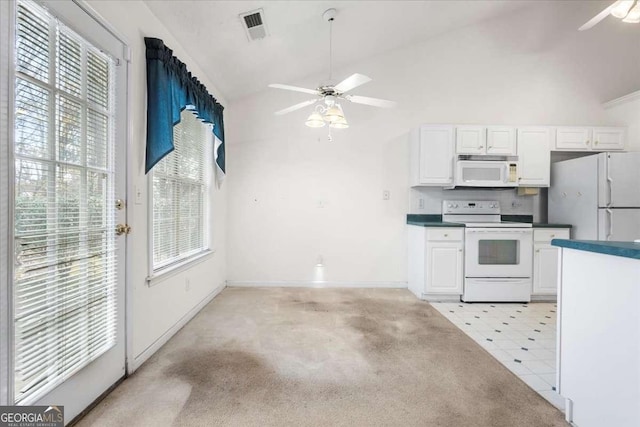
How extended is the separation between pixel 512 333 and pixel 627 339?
1.57m

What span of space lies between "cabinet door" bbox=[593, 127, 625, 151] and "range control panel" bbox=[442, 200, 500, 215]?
138 centimetres

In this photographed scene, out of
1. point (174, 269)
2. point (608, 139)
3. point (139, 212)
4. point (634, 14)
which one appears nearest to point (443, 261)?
point (634, 14)

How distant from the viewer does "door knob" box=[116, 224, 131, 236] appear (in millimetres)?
1718

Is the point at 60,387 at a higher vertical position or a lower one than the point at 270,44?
lower

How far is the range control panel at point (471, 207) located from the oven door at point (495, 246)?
543 mm

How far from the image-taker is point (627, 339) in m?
1.18

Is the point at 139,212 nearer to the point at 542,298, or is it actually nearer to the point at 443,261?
the point at 443,261

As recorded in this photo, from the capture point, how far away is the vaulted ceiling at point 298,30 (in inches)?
91.2

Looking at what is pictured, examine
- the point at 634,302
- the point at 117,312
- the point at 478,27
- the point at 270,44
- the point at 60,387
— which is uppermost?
the point at 478,27

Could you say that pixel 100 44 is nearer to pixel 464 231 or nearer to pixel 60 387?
pixel 60 387

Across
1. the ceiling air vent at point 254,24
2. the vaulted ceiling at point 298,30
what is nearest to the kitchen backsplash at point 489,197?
the vaulted ceiling at point 298,30

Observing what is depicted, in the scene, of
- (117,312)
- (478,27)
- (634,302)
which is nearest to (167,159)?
(117,312)

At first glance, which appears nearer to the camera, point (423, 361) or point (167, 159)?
point (423, 361)

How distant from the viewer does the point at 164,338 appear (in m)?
2.27
